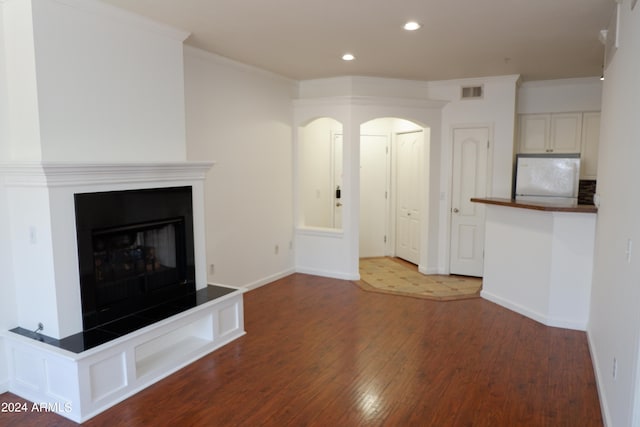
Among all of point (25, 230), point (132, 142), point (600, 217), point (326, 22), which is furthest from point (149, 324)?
point (600, 217)

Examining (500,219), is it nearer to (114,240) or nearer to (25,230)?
(114,240)

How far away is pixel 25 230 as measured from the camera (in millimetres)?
2896

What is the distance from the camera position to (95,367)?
2.69m

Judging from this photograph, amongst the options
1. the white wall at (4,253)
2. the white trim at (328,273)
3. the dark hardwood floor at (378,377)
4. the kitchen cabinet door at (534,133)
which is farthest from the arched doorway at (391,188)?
the white wall at (4,253)

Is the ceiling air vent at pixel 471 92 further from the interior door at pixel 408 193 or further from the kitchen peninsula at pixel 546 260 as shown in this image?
the kitchen peninsula at pixel 546 260

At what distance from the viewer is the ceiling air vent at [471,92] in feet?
19.0

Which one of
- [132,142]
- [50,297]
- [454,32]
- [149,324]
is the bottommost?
[149,324]

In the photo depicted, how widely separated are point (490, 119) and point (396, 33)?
2512 mm

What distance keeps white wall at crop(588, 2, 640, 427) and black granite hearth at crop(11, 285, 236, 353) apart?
287cm

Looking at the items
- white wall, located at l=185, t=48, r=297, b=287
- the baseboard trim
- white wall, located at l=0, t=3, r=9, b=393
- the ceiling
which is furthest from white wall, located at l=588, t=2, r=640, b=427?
white wall, located at l=0, t=3, r=9, b=393

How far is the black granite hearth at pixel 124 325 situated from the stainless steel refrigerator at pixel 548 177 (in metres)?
4.07

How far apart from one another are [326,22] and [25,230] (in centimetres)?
272

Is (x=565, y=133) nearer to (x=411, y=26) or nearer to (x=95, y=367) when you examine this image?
(x=411, y=26)

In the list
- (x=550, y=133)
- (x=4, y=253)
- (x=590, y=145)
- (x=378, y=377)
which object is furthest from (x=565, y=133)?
(x=4, y=253)
